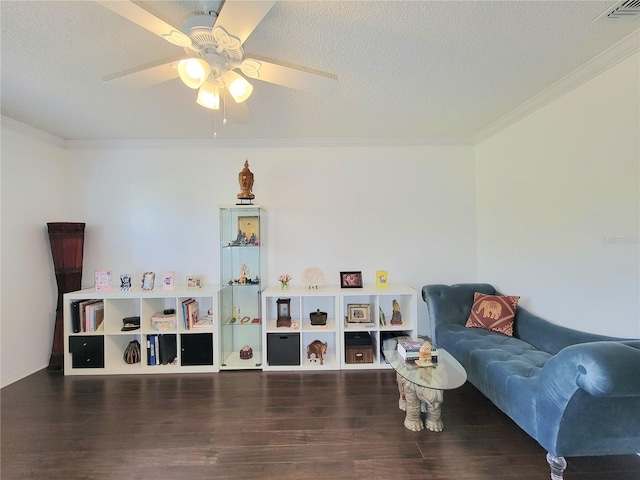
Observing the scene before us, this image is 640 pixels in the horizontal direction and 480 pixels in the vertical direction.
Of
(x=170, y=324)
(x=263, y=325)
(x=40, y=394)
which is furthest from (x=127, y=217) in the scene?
(x=263, y=325)

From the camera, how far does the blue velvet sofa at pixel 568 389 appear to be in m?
1.28

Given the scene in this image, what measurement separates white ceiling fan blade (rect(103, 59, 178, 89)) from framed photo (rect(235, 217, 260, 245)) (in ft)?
5.44

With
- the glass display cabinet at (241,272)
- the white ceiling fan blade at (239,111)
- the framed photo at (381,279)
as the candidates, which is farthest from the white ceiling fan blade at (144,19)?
the framed photo at (381,279)

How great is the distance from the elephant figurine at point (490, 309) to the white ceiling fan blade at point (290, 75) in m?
2.38

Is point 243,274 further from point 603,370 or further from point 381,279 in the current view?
point 603,370

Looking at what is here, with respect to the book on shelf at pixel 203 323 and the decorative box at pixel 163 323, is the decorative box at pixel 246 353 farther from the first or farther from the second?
the decorative box at pixel 163 323

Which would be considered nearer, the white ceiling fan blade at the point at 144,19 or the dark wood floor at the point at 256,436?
the white ceiling fan blade at the point at 144,19

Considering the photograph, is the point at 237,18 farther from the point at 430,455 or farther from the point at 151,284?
the point at 151,284

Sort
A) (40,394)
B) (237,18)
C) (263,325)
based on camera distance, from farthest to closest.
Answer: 1. (263,325)
2. (40,394)
3. (237,18)

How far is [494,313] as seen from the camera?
2.67 m

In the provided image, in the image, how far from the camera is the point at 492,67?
198 centimetres

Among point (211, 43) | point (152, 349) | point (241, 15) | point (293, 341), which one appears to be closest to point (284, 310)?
point (293, 341)

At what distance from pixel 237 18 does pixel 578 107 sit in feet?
7.86

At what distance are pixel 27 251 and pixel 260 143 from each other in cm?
253
